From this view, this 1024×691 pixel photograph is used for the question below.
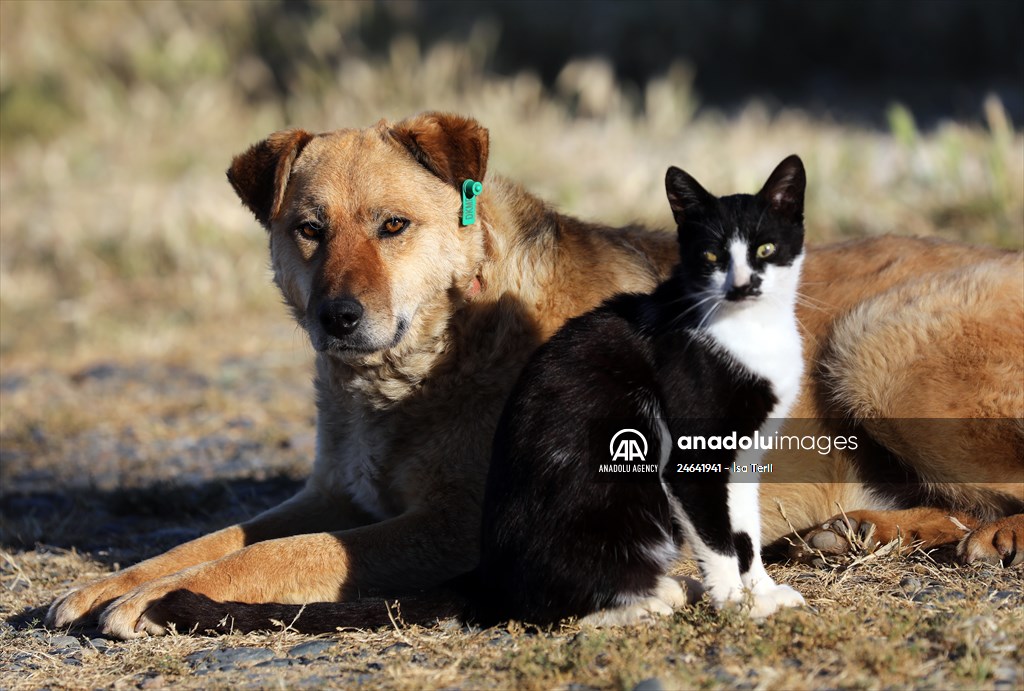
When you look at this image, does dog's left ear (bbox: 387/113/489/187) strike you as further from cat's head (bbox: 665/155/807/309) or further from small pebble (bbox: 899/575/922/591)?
small pebble (bbox: 899/575/922/591)

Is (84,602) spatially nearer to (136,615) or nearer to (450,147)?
(136,615)

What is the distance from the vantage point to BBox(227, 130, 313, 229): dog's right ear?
437 centimetres

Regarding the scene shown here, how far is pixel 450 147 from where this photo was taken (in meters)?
4.27

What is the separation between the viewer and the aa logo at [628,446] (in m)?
3.26

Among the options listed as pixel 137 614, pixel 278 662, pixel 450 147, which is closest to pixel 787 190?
pixel 450 147

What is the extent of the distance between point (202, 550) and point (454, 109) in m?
9.23

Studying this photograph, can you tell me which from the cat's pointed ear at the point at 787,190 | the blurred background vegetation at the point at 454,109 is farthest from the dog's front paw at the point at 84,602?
the blurred background vegetation at the point at 454,109

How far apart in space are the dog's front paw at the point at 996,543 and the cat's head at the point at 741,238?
1.15 meters

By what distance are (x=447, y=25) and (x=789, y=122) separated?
654 centimetres

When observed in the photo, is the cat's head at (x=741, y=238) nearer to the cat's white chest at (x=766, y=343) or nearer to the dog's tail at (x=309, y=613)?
the cat's white chest at (x=766, y=343)

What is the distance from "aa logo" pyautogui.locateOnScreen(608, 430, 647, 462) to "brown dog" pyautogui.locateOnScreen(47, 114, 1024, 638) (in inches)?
33.3

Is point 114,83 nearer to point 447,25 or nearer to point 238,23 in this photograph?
point 238,23

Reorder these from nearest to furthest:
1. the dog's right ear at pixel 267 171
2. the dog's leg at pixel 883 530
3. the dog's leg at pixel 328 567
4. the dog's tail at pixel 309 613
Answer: the dog's tail at pixel 309 613
the dog's leg at pixel 328 567
the dog's leg at pixel 883 530
the dog's right ear at pixel 267 171

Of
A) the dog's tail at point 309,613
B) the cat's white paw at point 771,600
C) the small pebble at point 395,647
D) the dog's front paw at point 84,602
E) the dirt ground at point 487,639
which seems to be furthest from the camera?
the dog's front paw at point 84,602
